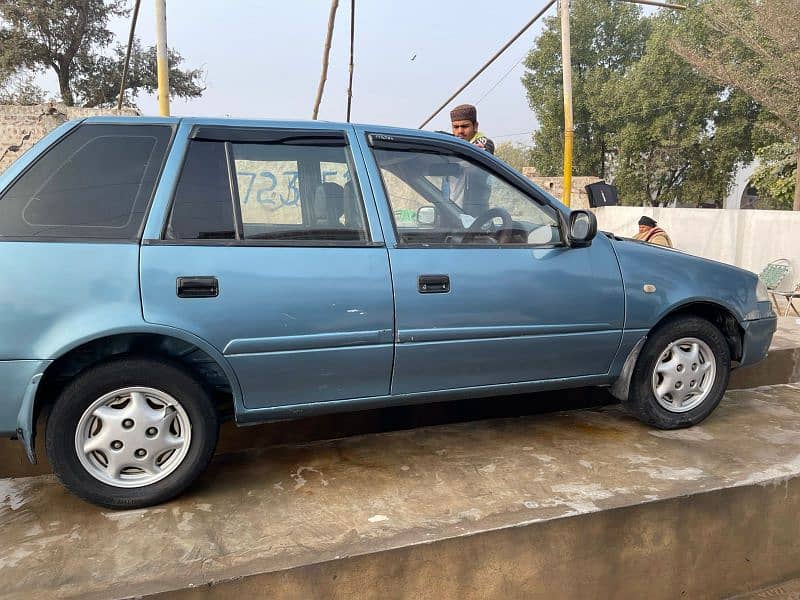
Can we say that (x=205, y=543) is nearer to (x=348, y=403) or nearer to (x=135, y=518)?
(x=135, y=518)

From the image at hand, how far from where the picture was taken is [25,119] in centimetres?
1252

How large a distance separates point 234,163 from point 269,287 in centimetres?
62

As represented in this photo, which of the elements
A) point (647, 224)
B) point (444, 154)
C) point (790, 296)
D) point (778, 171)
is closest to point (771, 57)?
point (790, 296)

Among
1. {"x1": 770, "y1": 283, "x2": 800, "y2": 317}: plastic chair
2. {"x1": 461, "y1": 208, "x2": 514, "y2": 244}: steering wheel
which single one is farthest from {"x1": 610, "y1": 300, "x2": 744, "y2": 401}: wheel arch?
{"x1": 770, "y1": 283, "x2": 800, "y2": 317}: plastic chair

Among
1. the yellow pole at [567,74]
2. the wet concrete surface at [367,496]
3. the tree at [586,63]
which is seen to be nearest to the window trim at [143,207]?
the wet concrete surface at [367,496]

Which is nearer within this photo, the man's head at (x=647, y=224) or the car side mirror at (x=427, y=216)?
the car side mirror at (x=427, y=216)

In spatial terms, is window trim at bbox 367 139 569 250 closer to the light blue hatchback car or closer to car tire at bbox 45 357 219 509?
the light blue hatchback car

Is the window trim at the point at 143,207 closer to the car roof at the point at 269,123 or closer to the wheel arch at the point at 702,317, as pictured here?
the car roof at the point at 269,123

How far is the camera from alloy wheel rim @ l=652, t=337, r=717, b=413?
3.37 metres

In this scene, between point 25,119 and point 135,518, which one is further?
point 25,119

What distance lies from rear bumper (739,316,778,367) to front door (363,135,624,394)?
39.1 inches

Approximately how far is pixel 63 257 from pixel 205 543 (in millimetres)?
1260

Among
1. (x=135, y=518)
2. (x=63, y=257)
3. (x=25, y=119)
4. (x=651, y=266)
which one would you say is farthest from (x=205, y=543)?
(x=25, y=119)

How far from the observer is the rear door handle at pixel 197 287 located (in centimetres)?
240
